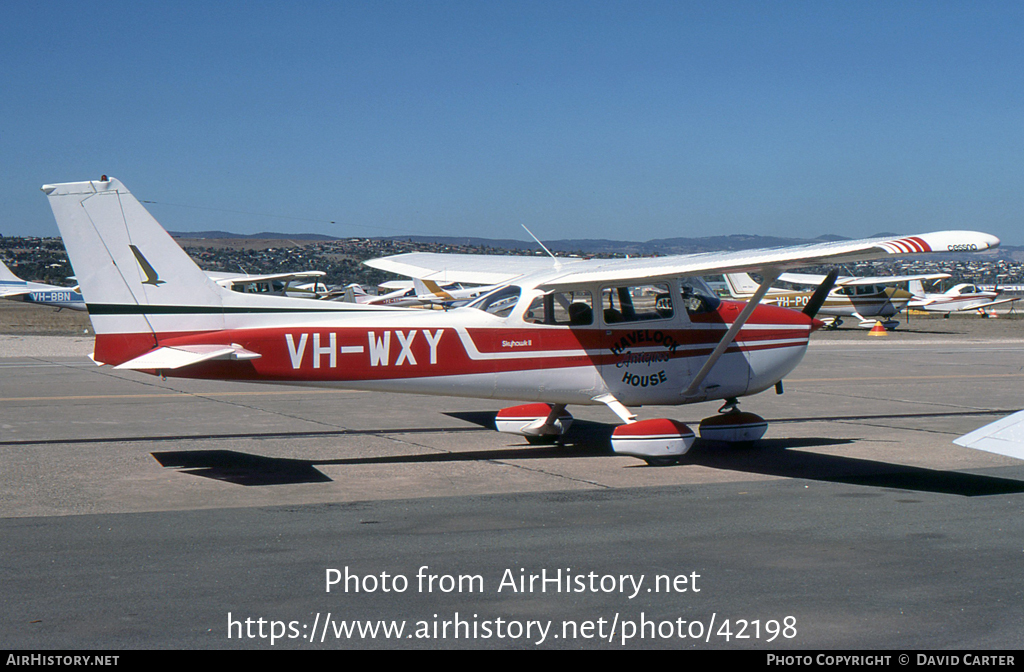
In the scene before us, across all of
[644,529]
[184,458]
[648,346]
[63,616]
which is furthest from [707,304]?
[63,616]

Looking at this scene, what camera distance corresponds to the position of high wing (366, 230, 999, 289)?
26.6ft

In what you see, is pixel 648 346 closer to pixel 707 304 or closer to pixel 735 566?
pixel 707 304

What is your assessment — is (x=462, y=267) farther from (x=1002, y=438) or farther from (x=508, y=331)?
(x=1002, y=438)

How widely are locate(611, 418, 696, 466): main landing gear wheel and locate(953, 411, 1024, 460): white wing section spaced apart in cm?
473

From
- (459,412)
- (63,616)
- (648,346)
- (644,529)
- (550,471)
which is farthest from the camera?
(459,412)

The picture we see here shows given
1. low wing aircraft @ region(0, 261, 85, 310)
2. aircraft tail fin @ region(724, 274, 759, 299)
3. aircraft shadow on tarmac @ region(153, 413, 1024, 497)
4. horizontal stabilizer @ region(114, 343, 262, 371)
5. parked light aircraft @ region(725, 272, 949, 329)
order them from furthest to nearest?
low wing aircraft @ region(0, 261, 85, 310) → parked light aircraft @ region(725, 272, 949, 329) → aircraft tail fin @ region(724, 274, 759, 299) → aircraft shadow on tarmac @ region(153, 413, 1024, 497) → horizontal stabilizer @ region(114, 343, 262, 371)

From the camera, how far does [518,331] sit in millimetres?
10219

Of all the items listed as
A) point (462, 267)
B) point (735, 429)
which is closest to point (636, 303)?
point (735, 429)

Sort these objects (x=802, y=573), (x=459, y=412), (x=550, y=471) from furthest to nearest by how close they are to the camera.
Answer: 1. (x=459, y=412)
2. (x=550, y=471)
3. (x=802, y=573)

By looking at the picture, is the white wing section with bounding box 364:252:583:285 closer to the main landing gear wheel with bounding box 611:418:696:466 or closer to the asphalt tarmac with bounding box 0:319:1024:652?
the asphalt tarmac with bounding box 0:319:1024:652

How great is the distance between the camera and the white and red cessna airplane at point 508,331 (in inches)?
355

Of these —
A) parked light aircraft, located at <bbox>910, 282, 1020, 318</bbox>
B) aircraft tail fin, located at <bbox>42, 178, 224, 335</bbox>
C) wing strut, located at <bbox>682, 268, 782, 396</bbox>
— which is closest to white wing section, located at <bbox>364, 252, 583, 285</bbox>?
wing strut, located at <bbox>682, 268, 782, 396</bbox>

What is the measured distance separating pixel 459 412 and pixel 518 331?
15.1ft

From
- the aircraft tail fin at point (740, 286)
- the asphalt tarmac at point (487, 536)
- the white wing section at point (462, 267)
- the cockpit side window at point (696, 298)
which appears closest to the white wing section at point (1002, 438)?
the asphalt tarmac at point (487, 536)
